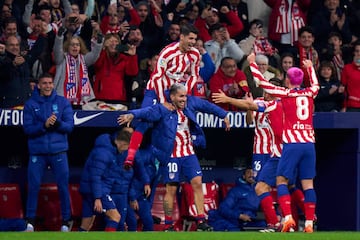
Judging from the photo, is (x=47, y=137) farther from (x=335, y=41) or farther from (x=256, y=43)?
(x=335, y=41)

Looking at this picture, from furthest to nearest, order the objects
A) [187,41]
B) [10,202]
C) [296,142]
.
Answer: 1. [10,202]
2. [187,41]
3. [296,142]

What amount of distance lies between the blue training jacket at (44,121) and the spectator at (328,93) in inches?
158

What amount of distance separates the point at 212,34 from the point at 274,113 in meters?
2.93

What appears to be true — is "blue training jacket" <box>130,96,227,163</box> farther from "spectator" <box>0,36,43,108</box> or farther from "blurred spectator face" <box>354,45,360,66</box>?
"blurred spectator face" <box>354,45,360,66</box>

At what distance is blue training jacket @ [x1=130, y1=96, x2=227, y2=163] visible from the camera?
17109 millimetres

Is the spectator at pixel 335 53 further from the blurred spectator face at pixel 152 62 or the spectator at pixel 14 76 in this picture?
the spectator at pixel 14 76

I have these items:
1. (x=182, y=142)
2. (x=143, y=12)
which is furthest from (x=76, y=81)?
(x=182, y=142)

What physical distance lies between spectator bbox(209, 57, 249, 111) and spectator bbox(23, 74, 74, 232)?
2519mm

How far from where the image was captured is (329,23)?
71.0ft

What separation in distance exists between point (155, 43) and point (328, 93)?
8.86ft

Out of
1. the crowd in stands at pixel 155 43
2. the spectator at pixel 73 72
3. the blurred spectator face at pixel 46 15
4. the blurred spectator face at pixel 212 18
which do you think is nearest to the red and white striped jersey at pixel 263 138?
the crowd in stands at pixel 155 43

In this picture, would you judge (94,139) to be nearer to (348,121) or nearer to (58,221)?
(58,221)

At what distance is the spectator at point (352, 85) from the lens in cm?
1980

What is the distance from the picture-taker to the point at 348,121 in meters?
19.2
